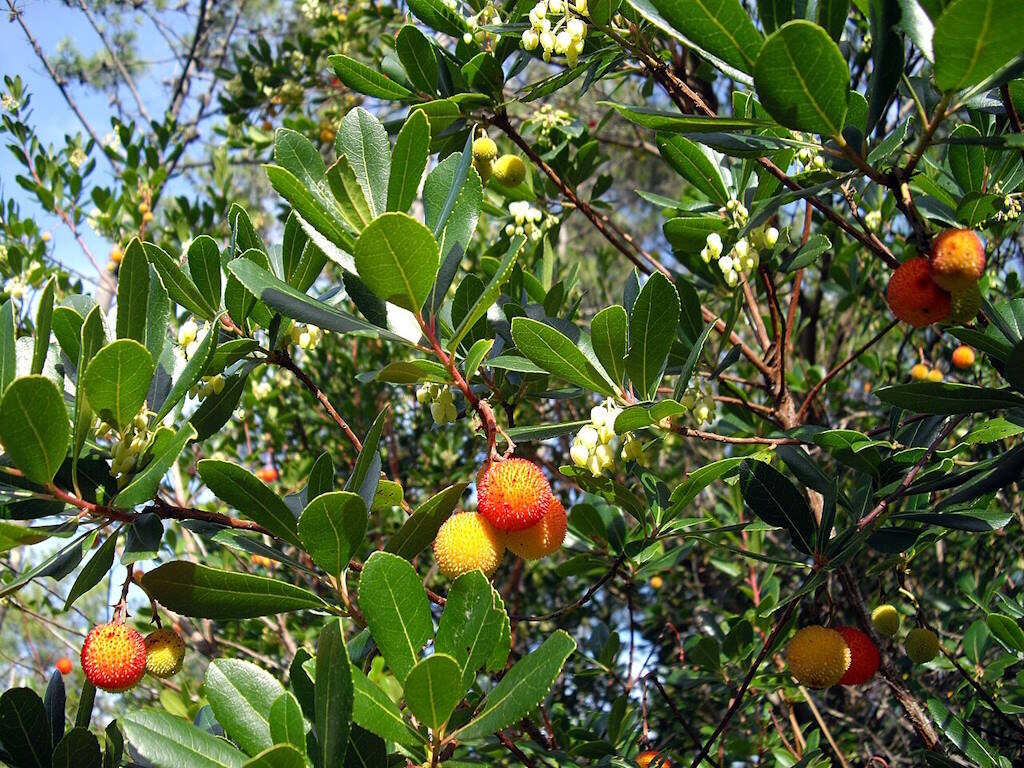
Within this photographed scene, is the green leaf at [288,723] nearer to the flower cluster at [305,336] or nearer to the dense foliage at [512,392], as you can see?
the dense foliage at [512,392]

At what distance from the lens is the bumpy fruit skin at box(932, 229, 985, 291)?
0.93m

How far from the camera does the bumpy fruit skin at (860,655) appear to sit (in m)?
1.35

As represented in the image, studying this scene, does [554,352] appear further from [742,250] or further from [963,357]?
[963,357]

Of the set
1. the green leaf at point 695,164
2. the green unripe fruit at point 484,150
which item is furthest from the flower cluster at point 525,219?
the green leaf at point 695,164

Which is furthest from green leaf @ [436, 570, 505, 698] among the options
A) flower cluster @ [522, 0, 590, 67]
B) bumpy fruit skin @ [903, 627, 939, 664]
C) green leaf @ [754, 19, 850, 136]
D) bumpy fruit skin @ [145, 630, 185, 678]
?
bumpy fruit skin @ [903, 627, 939, 664]

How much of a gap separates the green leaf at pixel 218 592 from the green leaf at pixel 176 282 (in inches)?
16.3

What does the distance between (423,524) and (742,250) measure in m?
0.73

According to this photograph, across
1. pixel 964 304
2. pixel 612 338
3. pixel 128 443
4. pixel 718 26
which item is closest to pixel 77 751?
pixel 128 443

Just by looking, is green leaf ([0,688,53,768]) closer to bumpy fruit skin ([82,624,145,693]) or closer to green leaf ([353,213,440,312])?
bumpy fruit skin ([82,624,145,693])

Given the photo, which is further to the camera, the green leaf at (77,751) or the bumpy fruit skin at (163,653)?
A: the bumpy fruit skin at (163,653)

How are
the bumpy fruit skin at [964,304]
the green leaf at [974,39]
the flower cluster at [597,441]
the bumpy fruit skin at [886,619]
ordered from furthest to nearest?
the bumpy fruit skin at [886,619], the flower cluster at [597,441], the bumpy fruit skin at [964,304], the green leaf at [974,39]

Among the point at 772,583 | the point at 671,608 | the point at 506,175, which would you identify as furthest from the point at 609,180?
the point at 671,608

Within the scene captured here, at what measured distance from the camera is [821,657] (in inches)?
49.1

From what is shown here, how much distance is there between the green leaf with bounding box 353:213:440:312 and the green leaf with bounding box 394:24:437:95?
680mm
